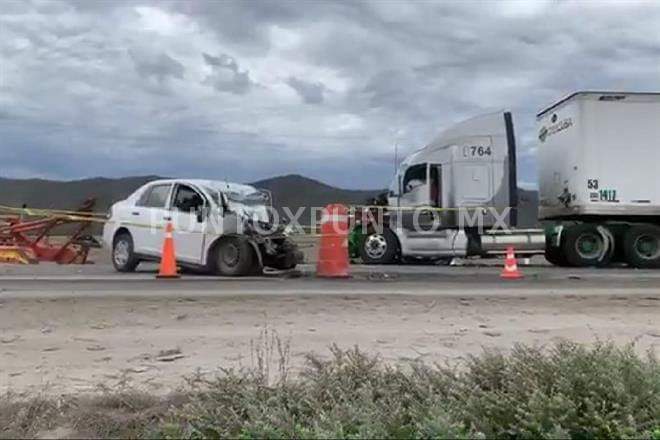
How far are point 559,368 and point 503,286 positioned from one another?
9.53 meters

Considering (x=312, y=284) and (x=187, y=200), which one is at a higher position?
(x=187, y=200)

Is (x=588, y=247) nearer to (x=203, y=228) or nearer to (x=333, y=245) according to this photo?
(x=333, y=245)

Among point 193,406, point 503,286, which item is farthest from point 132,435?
point 503,286

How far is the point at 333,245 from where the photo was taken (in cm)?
1617

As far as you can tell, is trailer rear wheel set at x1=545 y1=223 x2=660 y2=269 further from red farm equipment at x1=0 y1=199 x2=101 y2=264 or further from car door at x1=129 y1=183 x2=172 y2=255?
red farm equipment at x1=0 y1=199 x2=101 y2=264

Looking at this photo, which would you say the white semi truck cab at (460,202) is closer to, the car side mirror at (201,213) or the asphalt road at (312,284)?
the asphalt road at (312,284)

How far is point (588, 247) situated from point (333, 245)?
9169 millimetres

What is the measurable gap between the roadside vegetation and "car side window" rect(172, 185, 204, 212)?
37.2 ft

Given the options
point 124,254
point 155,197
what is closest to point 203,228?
point 155,197

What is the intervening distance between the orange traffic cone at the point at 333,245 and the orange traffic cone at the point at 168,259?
9.57 ft

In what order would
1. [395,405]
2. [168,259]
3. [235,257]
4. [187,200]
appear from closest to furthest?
[395,405] → [168,259] → [235,257] → [187,200]

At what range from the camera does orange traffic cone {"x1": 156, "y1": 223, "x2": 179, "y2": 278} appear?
16.0m

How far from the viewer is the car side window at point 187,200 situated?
55.2ft

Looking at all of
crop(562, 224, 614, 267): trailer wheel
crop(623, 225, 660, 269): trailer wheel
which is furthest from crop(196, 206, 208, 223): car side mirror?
crop(623, 225, 660, 269): trailer wheel
